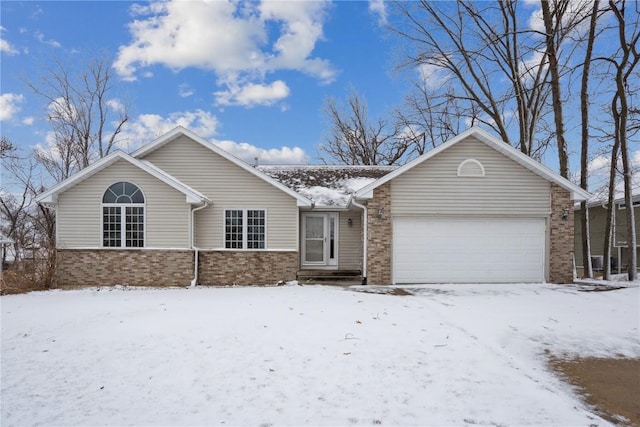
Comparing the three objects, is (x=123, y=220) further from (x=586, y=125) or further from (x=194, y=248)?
(x=586, y=125)

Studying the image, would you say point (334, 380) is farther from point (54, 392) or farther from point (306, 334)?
point (54, 392)

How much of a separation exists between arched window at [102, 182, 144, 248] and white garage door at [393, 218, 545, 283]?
8245 millimetres

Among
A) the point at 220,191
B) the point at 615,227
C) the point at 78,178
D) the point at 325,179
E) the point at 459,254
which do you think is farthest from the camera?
the point at 615,227

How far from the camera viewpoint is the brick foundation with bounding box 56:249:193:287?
12625 mm

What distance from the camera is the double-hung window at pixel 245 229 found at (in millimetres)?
13805

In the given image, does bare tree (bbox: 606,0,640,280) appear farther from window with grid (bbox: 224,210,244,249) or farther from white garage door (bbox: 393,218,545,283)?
window with grid (bbox: 224,210,244,249)

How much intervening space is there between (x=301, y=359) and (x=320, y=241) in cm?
978

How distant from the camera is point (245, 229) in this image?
13.8 meters

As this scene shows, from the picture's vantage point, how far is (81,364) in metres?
5.16

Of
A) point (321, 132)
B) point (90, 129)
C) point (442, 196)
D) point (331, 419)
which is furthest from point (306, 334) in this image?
point (321, 132)

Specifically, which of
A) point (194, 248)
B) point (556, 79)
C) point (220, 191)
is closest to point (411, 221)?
point (220, 191)

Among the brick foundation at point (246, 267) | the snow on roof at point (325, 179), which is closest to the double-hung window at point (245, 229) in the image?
the brick foundation at point (246, 267)

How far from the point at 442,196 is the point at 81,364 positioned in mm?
10444

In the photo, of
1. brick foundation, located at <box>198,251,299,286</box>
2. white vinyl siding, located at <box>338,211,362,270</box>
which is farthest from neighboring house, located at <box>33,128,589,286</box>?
white vinyl siding, located at <box>338,211,362,270</box>
